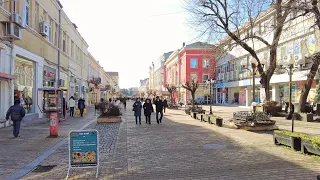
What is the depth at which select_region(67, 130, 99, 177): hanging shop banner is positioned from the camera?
632 centimetres

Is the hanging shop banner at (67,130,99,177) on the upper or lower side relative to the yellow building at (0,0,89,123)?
lower

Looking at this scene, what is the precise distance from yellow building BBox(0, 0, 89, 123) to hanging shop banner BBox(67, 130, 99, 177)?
31.5ft

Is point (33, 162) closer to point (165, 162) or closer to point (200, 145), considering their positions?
point (165, 162)

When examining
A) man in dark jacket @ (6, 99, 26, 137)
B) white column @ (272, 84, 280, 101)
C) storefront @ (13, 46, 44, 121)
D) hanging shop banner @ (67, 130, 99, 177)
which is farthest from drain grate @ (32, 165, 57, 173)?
white column @ (272, 84, 280, 101)

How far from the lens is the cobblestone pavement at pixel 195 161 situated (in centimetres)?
648

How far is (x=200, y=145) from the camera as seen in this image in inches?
403

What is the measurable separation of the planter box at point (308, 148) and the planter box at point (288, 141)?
12.1 inches

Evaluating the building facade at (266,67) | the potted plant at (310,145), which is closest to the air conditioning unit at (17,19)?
the building facade at (266,67)

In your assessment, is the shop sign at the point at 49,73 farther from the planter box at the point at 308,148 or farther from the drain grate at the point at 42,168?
the planter box at the point at 308,148

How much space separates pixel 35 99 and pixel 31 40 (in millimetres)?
3834

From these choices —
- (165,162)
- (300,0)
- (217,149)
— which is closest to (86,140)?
(165,162)

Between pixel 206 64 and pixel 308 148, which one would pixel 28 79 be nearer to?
pixel 308 148

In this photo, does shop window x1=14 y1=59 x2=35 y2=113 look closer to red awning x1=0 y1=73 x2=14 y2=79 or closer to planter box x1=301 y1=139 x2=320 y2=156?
red awning x1=0 y1=73 x2=14 y2=79

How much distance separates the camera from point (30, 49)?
1903 centimetres
